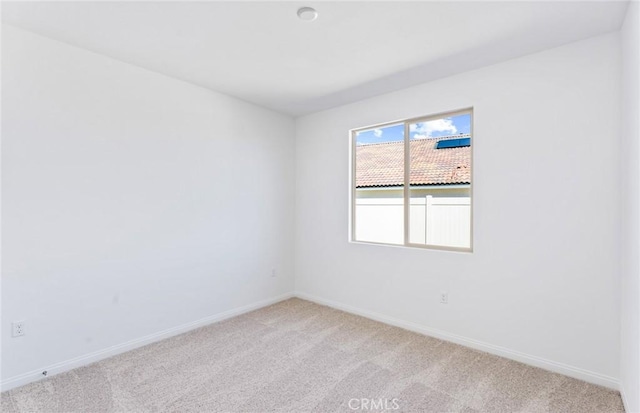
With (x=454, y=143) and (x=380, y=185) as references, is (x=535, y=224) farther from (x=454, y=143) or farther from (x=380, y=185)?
(x=380, y=185)

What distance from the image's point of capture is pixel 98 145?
2574 millimetres

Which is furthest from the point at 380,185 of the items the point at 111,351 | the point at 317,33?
the point at 111,351

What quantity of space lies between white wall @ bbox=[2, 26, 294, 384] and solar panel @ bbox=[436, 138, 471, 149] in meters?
2.17

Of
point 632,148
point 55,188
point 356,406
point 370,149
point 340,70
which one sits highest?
point 340,70

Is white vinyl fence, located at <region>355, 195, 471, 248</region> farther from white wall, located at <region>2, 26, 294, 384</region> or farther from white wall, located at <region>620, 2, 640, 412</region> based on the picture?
white wall, located at <region>2, 26, 294, 384</region>

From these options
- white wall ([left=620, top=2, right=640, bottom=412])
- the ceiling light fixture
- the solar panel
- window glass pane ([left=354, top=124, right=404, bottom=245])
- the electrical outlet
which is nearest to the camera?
white wall ([left=620, top=2, right=640, bottom=412])

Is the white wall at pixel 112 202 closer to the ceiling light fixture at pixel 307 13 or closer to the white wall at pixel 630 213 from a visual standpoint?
the ceiling light fixture at pixel 307 13

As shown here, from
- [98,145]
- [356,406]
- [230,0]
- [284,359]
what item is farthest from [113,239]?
[356,406]

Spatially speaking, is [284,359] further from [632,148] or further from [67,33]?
[67,33]

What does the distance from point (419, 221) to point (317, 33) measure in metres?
2.08

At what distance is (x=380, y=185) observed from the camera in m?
3.66

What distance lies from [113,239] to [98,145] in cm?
80

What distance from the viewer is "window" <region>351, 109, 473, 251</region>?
3.03m
